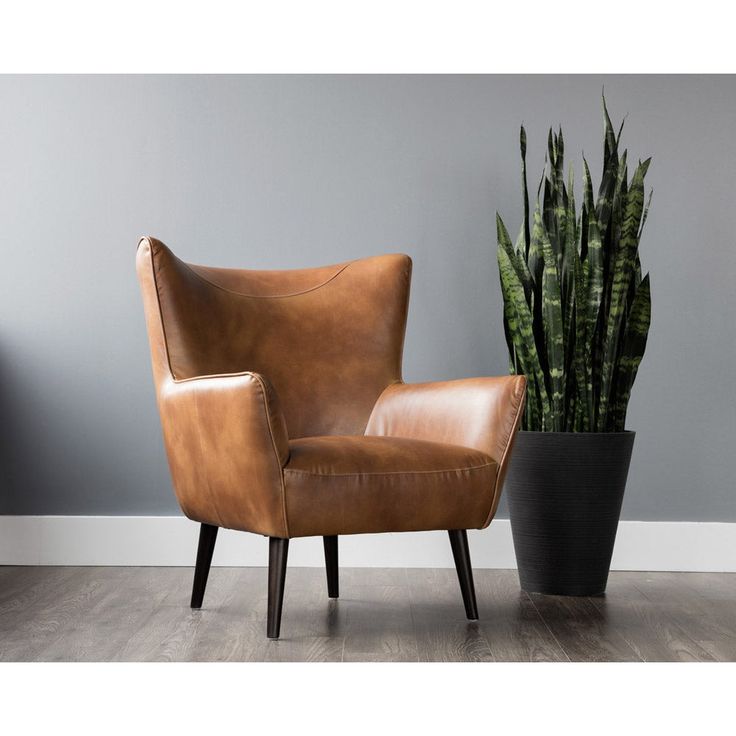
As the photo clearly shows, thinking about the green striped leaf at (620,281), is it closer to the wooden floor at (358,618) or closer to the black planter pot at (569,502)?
the black planter pot at (569,502)

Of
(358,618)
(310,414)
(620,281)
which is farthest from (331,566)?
(620,281)

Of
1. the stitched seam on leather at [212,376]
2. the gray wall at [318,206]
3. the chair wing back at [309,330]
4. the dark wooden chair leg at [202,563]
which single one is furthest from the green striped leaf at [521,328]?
the dark wooden chair leg at [202,563]

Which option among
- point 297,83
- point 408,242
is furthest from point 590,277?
point 297,83

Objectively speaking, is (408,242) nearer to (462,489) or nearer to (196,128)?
(196,128)

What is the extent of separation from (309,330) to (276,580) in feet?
2.74

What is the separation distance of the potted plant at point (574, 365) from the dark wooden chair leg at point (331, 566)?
536mm

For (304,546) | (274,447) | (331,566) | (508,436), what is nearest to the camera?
(274,447)

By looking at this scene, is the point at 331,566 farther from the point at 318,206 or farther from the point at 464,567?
the point at 318,206

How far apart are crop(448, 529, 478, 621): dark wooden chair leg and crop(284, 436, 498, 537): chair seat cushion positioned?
5 centimetres

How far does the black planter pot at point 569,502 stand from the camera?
2.64 metres

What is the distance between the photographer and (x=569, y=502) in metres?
2.65

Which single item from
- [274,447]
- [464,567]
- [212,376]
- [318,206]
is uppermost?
[318,206]
